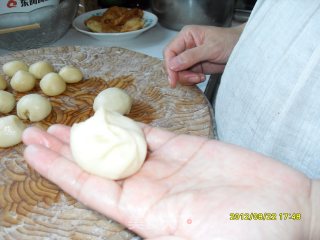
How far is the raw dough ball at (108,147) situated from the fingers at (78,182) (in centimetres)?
4

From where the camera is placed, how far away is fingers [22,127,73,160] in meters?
0.68

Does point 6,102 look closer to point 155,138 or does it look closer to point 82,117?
point 82,117

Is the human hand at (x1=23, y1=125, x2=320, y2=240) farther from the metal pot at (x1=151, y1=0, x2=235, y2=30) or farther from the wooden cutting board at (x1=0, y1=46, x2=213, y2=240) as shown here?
the metal pot at (x1=151, y1=0, x2=235, y2=30)

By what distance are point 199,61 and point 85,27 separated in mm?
757

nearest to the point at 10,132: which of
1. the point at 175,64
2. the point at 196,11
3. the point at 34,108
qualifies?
the point at 34,108

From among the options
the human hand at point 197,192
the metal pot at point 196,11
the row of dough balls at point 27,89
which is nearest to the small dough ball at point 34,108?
the row of dough balls at point 27,89

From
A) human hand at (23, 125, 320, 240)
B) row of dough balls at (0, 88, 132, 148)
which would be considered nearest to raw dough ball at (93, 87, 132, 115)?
row of dough balls at (0, 88, 132, 148)

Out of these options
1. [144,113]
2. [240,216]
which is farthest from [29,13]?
[240,216]

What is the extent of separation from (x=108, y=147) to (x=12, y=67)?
0.65 meters

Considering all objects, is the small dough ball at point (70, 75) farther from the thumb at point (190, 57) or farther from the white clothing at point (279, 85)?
the white clothing at point (279, 85)

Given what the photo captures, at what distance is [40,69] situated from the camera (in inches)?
44.8

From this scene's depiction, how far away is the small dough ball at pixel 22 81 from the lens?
42.4 inches

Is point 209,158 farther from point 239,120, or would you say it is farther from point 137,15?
point 137,15

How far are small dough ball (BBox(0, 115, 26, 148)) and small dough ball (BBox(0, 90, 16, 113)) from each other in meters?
0.09
